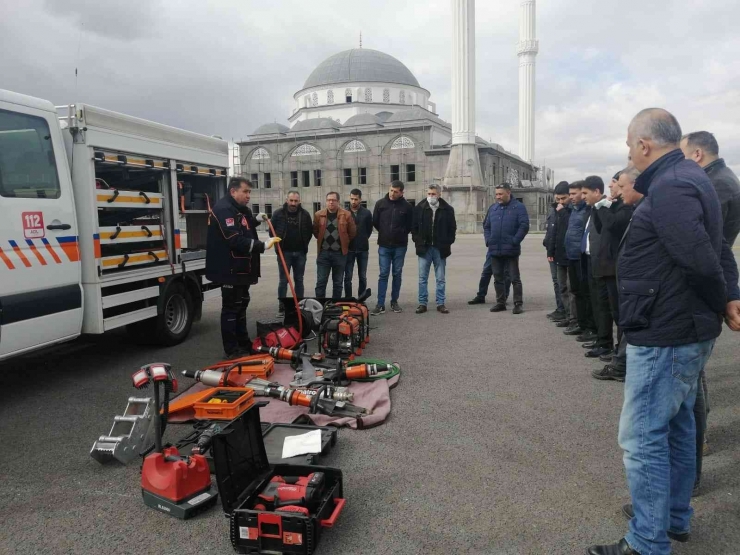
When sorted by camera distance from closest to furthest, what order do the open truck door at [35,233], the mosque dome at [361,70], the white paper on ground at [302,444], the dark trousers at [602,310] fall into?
the white paper on ground at [302,444], the open truck door at [35,233], the dark trousers at [602,310], the mosque dome at [361,70]

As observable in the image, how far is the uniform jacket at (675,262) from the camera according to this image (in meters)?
2.59

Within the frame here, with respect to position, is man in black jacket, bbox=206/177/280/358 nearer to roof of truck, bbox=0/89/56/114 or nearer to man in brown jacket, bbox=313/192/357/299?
roof of truck, bbox=0/89/56/114

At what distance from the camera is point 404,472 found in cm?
388

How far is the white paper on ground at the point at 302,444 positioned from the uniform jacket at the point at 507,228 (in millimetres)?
6286

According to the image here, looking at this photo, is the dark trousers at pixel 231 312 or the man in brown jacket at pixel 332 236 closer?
the dark trousers at pixel 231 312

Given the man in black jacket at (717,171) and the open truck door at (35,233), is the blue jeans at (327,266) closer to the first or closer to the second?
the open truck door at (35,233)

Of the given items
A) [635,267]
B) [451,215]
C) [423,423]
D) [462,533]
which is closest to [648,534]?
[462,533]

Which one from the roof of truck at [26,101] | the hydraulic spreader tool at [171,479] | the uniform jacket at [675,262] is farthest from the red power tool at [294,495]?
the roof of truck at [26,101]

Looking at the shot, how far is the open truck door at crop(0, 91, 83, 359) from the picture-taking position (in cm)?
496

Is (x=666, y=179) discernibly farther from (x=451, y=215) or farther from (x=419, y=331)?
(x=451, y=215)

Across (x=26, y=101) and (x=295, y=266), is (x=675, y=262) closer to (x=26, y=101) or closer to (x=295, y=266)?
(x=26, y=101)

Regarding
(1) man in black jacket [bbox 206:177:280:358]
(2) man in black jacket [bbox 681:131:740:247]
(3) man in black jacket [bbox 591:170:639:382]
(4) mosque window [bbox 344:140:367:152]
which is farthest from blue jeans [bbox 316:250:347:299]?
(4) mosque window [bbox 344:140:367:152]

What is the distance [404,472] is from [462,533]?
2.61 ft

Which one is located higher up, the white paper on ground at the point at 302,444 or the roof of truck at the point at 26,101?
the roof of truck at the point at 26,101
